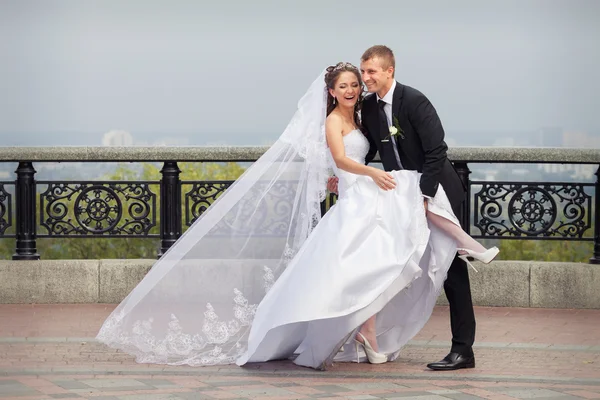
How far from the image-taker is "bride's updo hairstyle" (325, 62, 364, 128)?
7.77 meters

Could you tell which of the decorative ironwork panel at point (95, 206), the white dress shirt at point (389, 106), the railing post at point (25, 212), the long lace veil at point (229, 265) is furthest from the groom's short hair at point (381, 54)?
the railing post at point (25, 212)

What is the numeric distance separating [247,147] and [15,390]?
444 cm

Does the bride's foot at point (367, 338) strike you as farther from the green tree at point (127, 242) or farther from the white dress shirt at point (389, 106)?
the green tree at point (127, 242)

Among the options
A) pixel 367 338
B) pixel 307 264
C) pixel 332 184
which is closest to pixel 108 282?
pixel 332 184

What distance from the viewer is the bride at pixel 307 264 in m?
7.50

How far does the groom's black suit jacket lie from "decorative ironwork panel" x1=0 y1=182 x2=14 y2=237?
14.9 feet

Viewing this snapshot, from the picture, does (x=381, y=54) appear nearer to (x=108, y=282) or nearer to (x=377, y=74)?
(x=377, y=74)

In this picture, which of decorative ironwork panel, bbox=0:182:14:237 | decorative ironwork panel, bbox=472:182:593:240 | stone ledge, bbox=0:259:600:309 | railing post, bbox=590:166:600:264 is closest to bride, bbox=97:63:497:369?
stone ledge, bbox=0:259:600:309

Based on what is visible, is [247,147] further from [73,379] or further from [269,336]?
[73,379]

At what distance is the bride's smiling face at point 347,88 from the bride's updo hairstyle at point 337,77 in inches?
1.0

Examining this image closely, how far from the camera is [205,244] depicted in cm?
812

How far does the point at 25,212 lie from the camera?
10.9 meters

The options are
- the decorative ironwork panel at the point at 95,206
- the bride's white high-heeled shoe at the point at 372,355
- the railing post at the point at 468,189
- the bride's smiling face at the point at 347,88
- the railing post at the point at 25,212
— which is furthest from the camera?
the decorative ironwork panel at the point at 95,206

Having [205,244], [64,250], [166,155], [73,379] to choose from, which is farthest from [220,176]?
[73,379]
